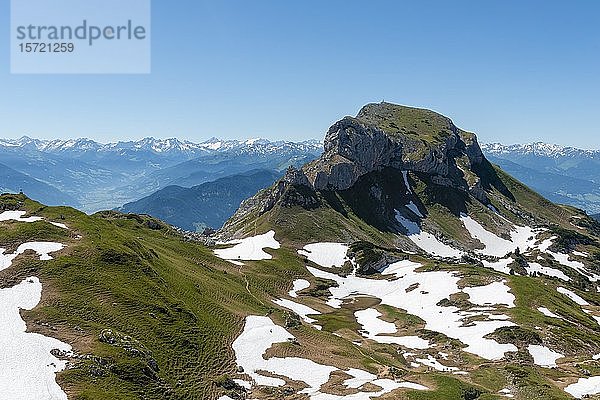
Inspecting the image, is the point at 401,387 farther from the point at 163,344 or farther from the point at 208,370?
the point at 163,344

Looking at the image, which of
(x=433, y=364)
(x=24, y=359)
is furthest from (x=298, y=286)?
(x=24, y=359)

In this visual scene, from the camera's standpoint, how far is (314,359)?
75688mm

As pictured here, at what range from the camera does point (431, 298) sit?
455 feet

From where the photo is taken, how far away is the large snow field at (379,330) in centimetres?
10231

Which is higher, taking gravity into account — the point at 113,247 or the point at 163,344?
the point at 113,247

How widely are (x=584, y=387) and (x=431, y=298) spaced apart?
68556 mm

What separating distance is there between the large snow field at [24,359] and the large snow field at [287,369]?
2698cm

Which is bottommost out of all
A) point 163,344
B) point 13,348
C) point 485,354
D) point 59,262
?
point 485,354

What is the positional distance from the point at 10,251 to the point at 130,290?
24.0m

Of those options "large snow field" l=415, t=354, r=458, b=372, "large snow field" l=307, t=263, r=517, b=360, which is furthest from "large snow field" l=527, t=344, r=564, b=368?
"large snow field" l=415, t=354, r=458, b=372

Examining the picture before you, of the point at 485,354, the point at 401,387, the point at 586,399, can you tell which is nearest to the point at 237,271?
the point at 485,354

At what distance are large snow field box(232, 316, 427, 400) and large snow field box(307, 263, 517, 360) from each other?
36.6 metres

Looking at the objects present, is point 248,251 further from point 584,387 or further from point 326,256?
point 584,387

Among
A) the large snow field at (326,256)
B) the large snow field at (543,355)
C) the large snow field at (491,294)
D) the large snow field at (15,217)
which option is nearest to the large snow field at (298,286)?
the large snow field at (326,256)
